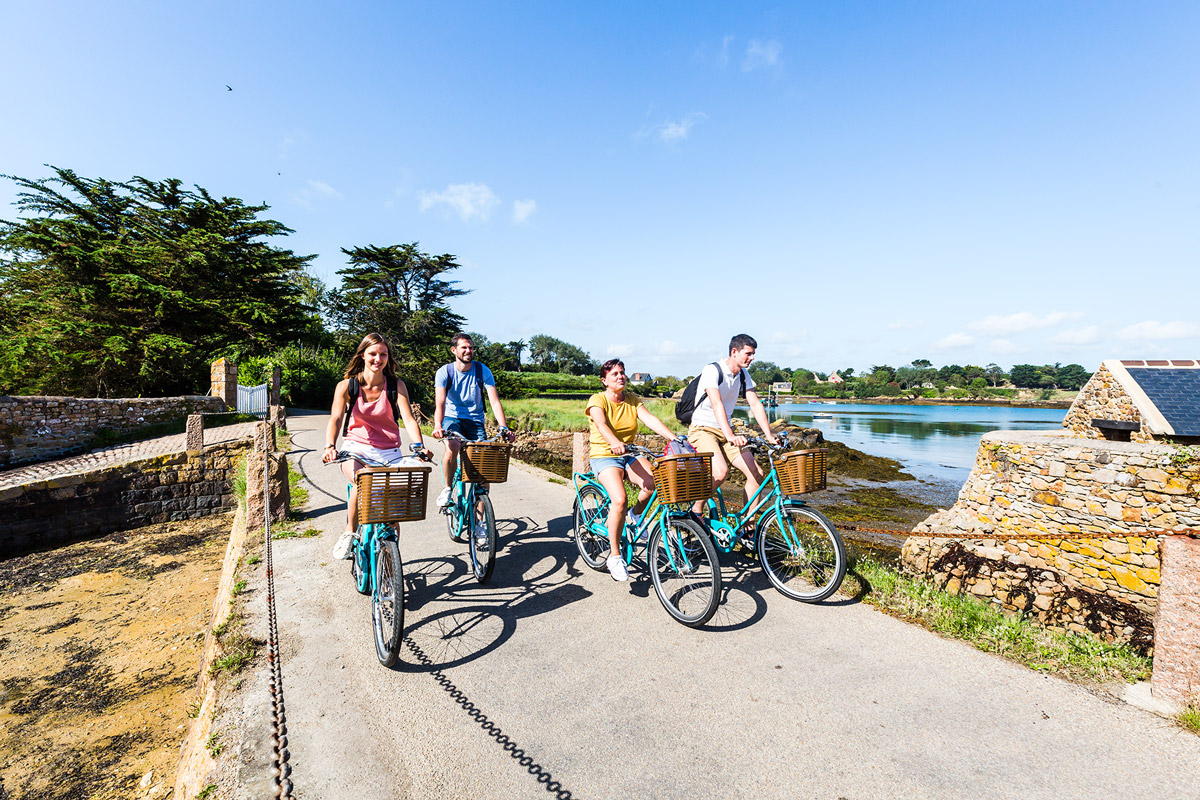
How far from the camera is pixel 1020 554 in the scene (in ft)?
30.6

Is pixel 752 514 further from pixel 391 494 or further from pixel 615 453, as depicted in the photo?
pixel 391 494

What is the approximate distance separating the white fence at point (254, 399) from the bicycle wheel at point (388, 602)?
64.6 ft

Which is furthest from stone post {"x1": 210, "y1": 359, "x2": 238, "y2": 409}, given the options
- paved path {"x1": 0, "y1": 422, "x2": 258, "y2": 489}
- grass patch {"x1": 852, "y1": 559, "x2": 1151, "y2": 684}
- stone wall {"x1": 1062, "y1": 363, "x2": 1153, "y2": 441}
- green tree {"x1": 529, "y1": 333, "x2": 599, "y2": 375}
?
green tree {"x1": 529, "y1": 333, "x2": 599, "y2": 375}

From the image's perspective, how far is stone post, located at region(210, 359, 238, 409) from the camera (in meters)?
20.1

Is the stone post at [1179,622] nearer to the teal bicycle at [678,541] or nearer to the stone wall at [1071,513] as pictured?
the stone wall at [1071,513]

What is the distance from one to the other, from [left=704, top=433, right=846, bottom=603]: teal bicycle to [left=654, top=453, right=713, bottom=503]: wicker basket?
2.47 feet

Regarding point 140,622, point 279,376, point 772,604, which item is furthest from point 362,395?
point 279,376

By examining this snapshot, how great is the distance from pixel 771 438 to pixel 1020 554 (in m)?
8.27

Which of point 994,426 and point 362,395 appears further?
point 994,426

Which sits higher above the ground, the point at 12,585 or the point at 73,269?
the point at 73,269

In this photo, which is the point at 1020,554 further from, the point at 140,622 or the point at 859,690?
the point at 140,622

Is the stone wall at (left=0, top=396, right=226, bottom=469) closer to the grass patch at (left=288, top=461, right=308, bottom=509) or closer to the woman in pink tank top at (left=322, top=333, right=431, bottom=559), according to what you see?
the grass patch at (left=288, top=461, right=308, bottom=509)

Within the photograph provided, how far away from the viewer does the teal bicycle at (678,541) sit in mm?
3715

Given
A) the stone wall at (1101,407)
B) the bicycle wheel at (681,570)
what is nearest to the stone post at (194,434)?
the bicycle wheel at (681,570)
